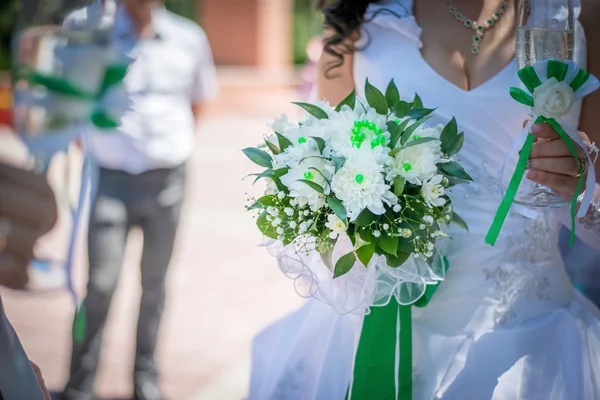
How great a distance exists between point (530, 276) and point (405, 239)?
0.61 meters

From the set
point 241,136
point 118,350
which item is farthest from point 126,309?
point 241,136

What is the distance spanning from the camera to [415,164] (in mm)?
1717

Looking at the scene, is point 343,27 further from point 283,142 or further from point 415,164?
point 415,164

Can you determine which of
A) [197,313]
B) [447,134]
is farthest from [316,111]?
[197,313]

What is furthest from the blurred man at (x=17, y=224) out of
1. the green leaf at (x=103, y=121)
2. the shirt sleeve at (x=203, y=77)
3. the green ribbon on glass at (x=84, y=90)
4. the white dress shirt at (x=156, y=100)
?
the shirt sleeve at (x=203, y=77)

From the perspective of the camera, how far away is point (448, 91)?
220cm

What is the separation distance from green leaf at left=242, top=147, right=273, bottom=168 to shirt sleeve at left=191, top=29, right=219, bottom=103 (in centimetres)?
281

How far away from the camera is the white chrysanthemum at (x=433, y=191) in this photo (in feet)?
5.63

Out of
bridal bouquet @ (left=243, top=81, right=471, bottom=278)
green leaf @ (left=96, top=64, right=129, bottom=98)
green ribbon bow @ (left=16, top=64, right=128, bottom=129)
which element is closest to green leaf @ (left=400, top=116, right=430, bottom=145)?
bridal bouquet @ (left=243, top=81, right=471, bottom=278)

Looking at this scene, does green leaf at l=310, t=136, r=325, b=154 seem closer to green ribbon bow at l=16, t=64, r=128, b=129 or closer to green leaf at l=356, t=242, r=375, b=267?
green leaf at l=356, t=242, r=375, b=267

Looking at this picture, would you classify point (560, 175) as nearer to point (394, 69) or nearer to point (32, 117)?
point (394, 69)

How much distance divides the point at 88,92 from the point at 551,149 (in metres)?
1.29

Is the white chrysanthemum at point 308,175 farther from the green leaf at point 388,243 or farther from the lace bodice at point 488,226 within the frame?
the lace bodice at point 488,226

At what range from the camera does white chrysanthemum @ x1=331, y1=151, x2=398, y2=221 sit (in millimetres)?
1665
